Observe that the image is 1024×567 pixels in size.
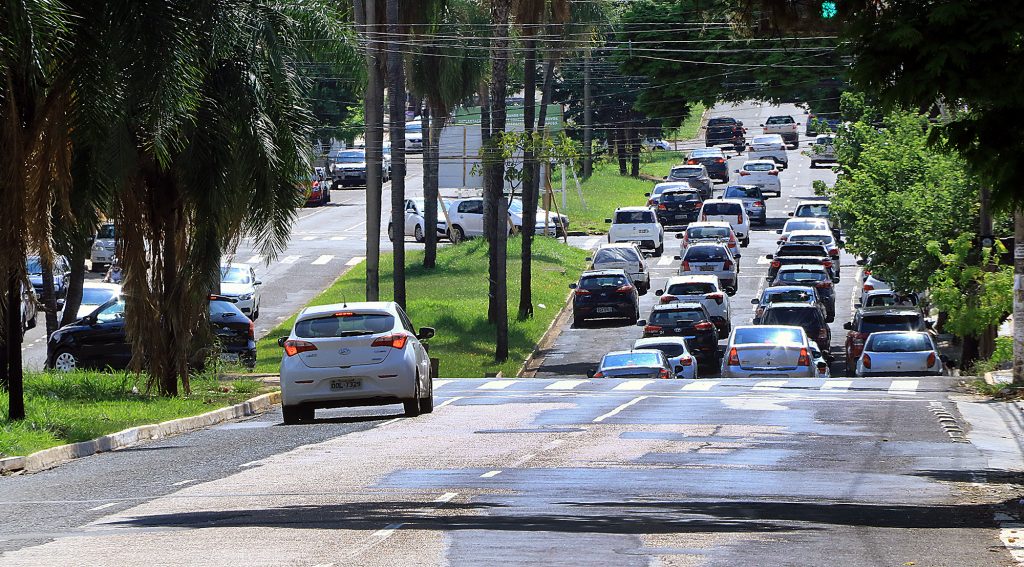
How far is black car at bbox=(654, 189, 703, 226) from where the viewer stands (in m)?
66.4

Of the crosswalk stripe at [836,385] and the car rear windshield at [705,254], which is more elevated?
the car rear windshield at [705,254]

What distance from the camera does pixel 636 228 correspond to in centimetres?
5919

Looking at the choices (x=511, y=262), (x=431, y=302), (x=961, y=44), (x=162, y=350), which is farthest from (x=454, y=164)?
(x=961, y=44)

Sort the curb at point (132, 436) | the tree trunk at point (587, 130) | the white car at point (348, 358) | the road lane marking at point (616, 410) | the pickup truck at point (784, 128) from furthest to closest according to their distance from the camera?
1. the pickup truck at point (784, 128)
2. the tree trunk at point (587, 130)
3. the road lane marking at point (616, 410)
4. the white car at point (348, 358)
5. the curb at point (132, 436)

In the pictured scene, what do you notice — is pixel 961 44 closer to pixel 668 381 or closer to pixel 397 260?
pixel 668 381

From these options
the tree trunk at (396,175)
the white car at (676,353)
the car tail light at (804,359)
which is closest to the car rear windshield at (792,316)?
→ the white car at (676,353)

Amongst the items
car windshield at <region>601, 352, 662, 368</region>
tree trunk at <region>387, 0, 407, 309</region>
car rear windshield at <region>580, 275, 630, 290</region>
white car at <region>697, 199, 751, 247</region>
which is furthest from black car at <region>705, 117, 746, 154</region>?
car windshield at <region>601, 352, 662, 368</region>

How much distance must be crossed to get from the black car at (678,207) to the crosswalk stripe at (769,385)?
36.0 m

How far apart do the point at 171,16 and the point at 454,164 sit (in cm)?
5640

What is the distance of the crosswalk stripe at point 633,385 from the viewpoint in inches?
1134

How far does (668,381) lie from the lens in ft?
102

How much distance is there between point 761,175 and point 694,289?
34.9 metres

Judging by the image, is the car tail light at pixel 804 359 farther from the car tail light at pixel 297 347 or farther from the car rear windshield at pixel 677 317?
the car tail light at pixel 297 347

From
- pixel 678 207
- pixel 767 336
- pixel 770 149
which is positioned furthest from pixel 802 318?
pixel 770 149
